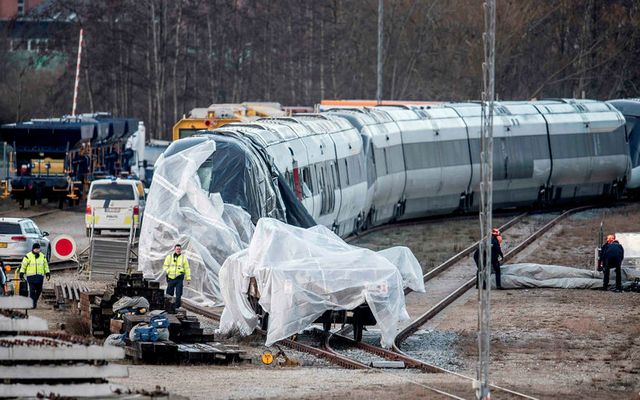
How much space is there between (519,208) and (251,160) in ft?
76.2

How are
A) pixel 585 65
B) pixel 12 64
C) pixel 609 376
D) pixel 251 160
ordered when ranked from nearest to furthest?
1. pixel 609 376
2. pixel 251 160
3. pixel 12 64
4. pixel 585 65

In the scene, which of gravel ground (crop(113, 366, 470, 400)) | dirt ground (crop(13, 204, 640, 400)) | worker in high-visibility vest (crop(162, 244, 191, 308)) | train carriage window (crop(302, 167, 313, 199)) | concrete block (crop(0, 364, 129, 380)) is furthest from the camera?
train carriage window (crop(302, 167, 313, 199))

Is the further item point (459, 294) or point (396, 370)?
point (459, 294)

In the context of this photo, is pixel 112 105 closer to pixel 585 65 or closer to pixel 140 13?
pixel 140 13

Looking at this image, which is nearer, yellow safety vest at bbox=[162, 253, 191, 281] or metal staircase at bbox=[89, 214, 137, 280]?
yellow safety vest at bbox=[162, 253, 191, 281]

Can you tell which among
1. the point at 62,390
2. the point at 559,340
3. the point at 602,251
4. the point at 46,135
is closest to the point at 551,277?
the point at 602,251

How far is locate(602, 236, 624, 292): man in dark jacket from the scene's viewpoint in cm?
3086

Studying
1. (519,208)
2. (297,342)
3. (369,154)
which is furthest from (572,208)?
(297,342)

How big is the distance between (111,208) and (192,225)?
418 inches

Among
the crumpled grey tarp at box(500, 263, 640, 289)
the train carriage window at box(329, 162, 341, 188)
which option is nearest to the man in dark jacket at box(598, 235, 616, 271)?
the crumpled grey tarp at box(500, 263, 640, 289)

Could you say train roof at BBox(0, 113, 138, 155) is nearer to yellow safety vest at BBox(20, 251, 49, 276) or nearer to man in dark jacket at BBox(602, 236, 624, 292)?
yellow safety vest at BBox(20, 251, 49, 276)

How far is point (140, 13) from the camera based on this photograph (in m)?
76.6

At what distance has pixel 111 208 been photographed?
128 feet

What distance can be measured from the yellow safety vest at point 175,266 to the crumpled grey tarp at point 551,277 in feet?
26.0
